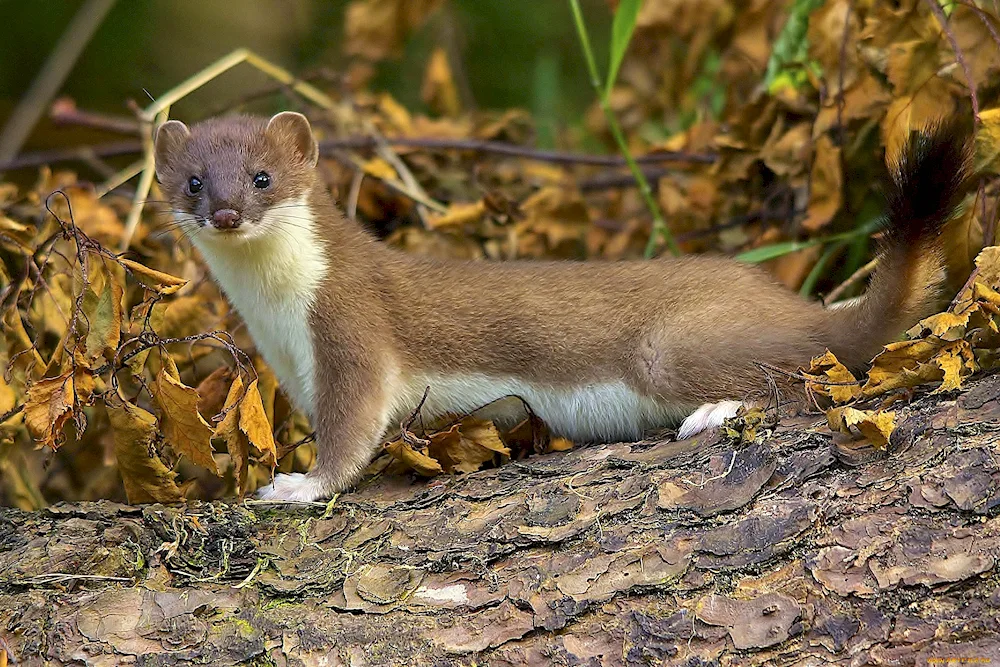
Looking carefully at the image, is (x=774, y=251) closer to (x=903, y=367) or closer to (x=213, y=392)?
(x=903, y=367)

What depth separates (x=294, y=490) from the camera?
3180 mm

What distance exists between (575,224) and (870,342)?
77.1 inches

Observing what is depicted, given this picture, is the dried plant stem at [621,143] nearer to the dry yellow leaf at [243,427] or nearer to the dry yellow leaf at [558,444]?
the dry yellow leaf at [558,444]

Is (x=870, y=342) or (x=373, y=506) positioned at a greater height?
(x=870, y=342)

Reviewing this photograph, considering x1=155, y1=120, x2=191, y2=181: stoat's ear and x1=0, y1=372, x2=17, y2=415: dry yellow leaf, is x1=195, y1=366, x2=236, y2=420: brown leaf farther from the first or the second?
x1=155, y1=120, x2=191, y2=181: stoat's ear

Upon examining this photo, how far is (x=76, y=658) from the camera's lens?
2334 millimetres

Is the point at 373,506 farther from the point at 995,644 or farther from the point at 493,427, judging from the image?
the point at 995,644

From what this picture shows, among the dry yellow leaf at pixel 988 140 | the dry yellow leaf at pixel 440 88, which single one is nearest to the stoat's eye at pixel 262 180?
the dry yellow leaf at pixel 988 140

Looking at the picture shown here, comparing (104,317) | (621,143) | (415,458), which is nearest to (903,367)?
(415,458)

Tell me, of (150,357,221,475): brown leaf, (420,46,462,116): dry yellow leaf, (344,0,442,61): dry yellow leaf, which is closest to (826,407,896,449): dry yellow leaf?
(150,357,221,475): brown leaf

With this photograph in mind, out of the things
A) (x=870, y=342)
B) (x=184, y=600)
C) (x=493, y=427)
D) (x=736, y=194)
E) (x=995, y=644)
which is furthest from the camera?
(x=736, y=194)

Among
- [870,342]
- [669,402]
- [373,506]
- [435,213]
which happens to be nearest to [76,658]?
[373,506]

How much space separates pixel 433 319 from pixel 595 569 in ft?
4.16

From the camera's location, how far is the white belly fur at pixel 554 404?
3279 mm
